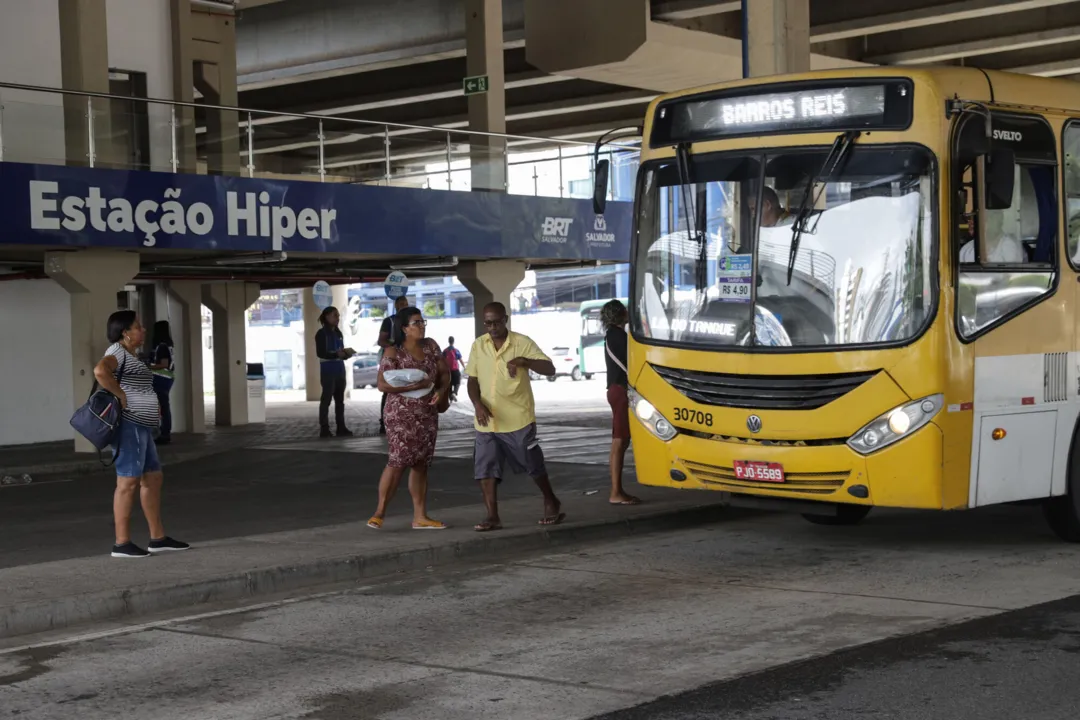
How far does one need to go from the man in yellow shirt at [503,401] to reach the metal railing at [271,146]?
952cm

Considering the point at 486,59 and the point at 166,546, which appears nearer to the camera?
the point at 166,546

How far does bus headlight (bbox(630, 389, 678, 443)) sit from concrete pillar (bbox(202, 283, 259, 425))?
17.3 metres

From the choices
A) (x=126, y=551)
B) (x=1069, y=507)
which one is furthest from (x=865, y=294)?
(x=126, y=551)

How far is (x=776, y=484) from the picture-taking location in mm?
10258

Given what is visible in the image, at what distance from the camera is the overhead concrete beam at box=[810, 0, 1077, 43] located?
83.7 ft

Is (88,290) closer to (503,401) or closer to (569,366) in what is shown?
(503,401)

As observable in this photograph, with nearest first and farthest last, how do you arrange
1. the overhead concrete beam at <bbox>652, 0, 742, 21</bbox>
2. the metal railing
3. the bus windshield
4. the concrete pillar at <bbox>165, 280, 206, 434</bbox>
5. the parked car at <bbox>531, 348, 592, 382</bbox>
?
the bus windshield < the metal railing < the overhead concrete beam at <bbox>652, 0, 742, 21</bbox> < the concrete pillar at <bbox>165, 280, 206, 434</bbox> < the parked car at <bbox>531, 348, 592, 382</bbox>

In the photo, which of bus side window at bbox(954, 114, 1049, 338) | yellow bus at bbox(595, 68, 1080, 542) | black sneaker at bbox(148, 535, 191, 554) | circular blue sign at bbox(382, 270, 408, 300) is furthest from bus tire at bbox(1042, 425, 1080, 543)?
circular blue sign at bbox(382, 270, 408, 300)

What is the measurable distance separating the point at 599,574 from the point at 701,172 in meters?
3.12

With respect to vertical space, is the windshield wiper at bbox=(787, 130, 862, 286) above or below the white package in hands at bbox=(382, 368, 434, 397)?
above

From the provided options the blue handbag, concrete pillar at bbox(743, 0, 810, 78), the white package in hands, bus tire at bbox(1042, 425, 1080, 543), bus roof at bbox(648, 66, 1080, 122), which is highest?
concrete pillar at bbox(743, 0, 810, 78)

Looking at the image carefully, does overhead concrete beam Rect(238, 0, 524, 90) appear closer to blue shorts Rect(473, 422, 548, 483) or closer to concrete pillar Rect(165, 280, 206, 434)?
concrete pillar Rect(165, 280, 206, 434)

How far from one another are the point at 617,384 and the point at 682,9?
12550mm

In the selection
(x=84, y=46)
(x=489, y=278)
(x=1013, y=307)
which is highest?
(x=84, y=46)
